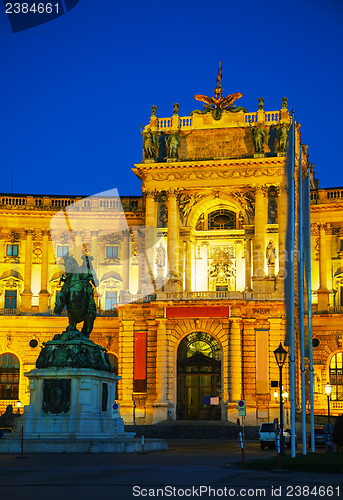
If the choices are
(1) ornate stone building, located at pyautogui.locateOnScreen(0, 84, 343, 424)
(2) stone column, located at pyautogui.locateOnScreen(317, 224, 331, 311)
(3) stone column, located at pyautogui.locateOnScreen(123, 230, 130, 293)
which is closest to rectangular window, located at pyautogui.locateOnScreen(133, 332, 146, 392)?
(1) ornate stone building, located at pyautogui.locateOnScreen(0, 84, 343, 424)

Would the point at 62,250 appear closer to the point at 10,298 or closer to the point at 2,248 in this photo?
the point at 2,248

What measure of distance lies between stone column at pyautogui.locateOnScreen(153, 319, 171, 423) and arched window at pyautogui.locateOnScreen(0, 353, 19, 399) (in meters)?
14.3

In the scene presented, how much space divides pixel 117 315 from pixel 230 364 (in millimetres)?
13505

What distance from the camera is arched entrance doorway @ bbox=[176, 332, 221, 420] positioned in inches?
2616

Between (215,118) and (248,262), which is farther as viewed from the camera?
(215,118)

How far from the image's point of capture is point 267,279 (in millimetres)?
66312

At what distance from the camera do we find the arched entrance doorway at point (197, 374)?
66438 mm

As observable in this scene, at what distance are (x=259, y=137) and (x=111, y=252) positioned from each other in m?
17.4

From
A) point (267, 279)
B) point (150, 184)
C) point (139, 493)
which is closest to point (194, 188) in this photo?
point (150, 184)

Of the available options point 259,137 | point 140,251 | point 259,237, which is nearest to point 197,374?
point 259,237

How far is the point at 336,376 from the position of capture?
70.5 meters

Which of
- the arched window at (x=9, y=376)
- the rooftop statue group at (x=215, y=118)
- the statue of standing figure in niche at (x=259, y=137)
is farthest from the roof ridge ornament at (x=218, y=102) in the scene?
Answer: the arched window at (x=9, y=376)

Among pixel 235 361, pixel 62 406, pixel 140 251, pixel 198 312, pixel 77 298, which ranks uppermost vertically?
pixel 140 251

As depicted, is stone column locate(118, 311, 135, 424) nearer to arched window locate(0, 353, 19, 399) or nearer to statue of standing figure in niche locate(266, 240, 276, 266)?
arched window locate(0, 353, 19, 399)
